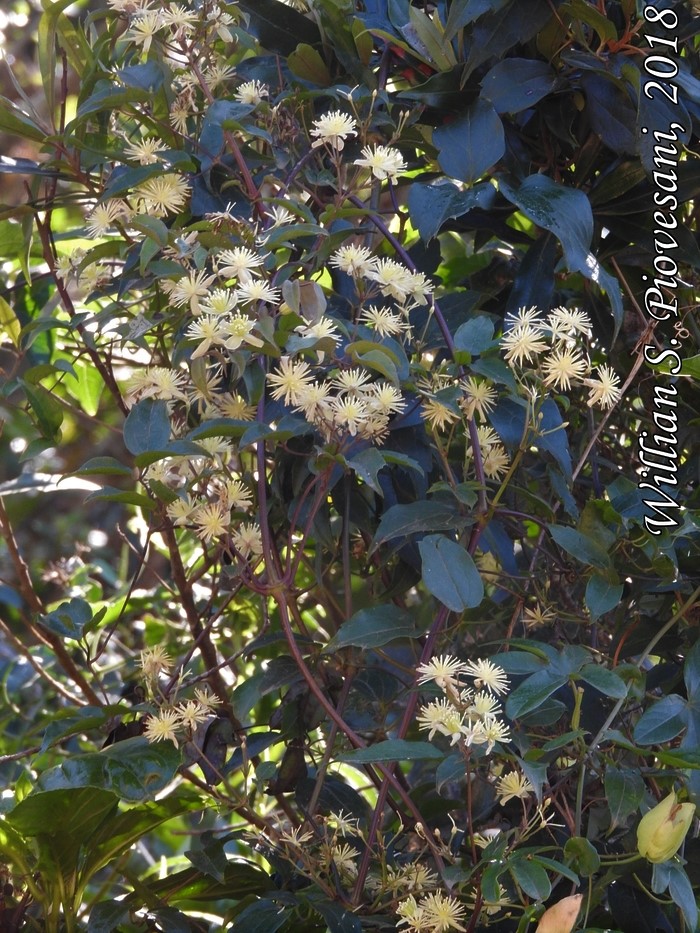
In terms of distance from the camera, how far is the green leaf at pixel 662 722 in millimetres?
568

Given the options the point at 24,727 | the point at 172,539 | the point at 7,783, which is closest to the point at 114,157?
the point at 172,539

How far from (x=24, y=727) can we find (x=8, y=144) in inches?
60.5

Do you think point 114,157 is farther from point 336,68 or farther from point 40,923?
point 40,923

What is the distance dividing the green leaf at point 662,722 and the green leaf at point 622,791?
0.08ft

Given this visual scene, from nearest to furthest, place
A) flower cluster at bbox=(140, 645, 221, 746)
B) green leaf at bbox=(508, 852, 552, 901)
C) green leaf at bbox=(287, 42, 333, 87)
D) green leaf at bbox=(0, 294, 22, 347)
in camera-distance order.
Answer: green leaf at bbox=(508, 852, 552, 901)
flower cluster at bbox=(140, 645, 221, 746)
green leaf at bbox=(287, 42, 333, 87)
green leaf at bbox=(0, 294, 22, 347)

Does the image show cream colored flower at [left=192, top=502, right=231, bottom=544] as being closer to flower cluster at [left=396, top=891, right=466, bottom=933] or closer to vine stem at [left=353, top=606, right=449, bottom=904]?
vine stem at [left=353, top=606, right=449, bottom=904]

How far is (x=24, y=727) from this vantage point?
1.27 metres

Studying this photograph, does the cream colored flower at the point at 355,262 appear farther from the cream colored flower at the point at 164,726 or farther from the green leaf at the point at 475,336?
the cream colored flower at the point at 164,726

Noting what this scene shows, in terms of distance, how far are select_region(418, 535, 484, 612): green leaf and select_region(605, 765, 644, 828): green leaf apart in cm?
14

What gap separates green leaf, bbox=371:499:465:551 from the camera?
23.8 inches

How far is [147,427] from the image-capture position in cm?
60

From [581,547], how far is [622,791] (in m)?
0.15

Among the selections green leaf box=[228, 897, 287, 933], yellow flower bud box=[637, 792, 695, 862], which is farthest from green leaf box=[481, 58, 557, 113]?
green leaf box=[228, 897, 287, 933]

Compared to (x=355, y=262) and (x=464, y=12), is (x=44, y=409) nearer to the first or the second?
Answer: (x=355, y=262)
